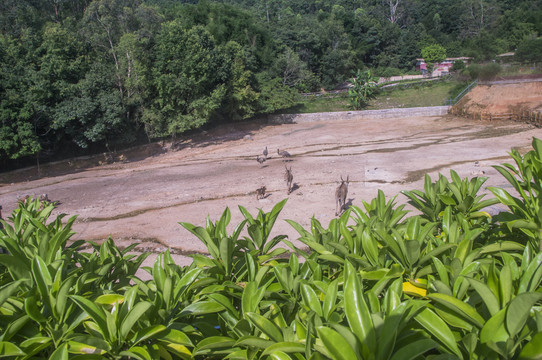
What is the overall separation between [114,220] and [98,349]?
35.4 feet

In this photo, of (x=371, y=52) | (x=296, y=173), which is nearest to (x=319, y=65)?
(x=371, y=52)

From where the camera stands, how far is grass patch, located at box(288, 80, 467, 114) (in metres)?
30.9

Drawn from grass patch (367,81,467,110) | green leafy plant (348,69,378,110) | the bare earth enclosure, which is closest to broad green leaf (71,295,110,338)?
the bare earth enclosure

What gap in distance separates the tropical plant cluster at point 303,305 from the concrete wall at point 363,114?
25.5m

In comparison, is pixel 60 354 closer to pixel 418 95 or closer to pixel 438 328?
pixel 438 328

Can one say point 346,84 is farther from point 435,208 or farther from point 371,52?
point 435,208

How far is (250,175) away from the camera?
1550cm

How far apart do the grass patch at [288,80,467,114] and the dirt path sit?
6715 millimetres

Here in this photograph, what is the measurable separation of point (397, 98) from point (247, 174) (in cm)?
2065

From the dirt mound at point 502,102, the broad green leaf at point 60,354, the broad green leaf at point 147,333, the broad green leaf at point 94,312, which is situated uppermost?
the broad green leaf at point 94,312

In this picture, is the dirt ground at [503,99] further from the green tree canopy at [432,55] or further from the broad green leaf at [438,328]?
the broad green leaf at [438,328]

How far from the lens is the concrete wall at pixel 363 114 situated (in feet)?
88.1

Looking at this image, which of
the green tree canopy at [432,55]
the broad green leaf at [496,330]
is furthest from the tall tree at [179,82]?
the green tree canopy at [432,55]

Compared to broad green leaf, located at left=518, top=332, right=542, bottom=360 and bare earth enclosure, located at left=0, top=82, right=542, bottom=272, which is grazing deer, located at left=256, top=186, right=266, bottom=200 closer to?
bare earth enclosure, located at left=0, top=82, right=542, bottom=272
